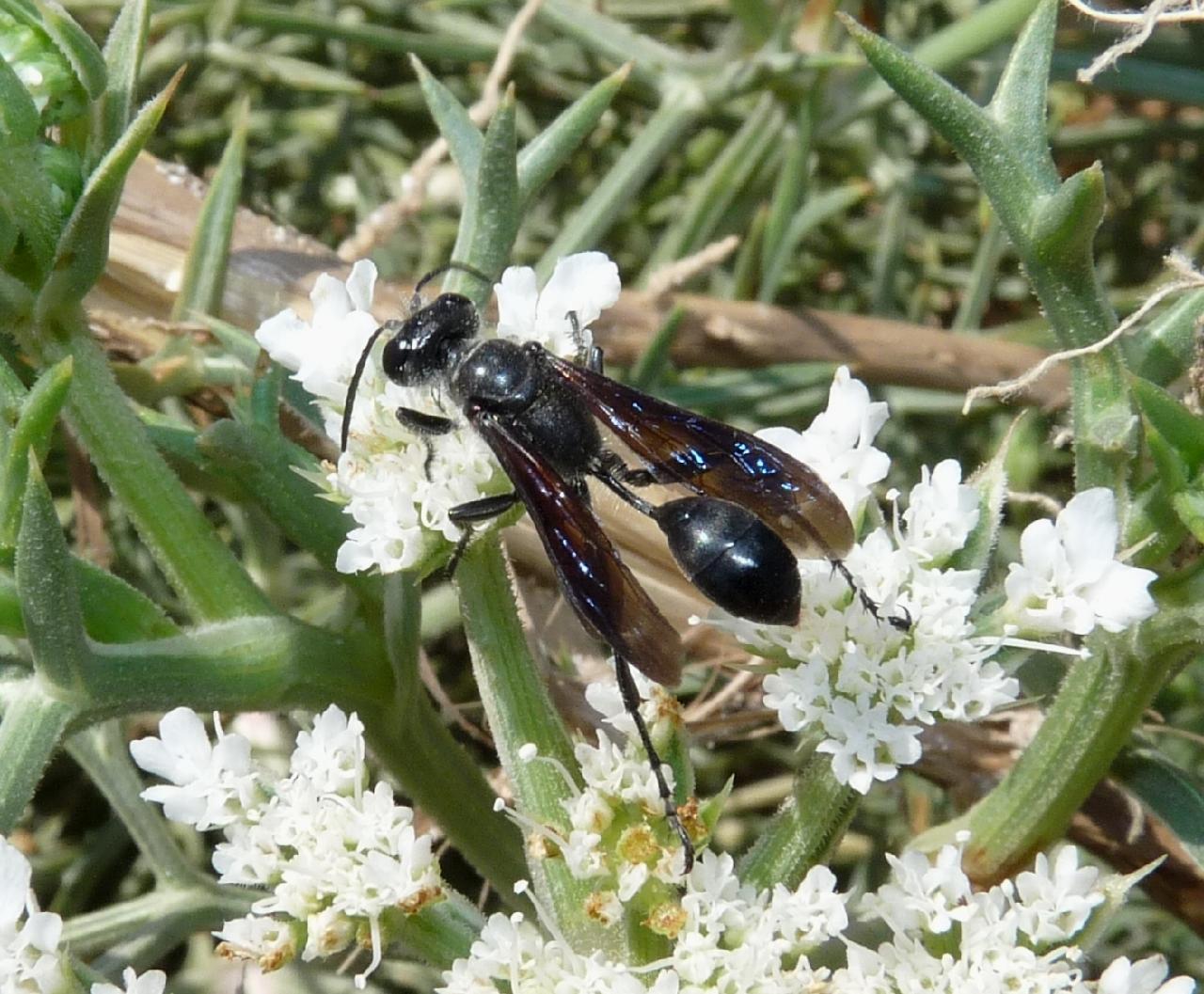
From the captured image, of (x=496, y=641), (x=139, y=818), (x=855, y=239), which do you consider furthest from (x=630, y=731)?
(x=855, y=239)

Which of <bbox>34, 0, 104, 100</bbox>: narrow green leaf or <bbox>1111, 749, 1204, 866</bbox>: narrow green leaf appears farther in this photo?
<bbox>1111, 749, 1204, 866</bbox>: narrow green leaf

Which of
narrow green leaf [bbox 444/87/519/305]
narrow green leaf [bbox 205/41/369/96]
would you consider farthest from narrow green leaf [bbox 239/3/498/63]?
narrow green leaf [bbox 444/87/519/305]

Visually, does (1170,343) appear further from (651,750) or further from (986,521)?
(651,750)

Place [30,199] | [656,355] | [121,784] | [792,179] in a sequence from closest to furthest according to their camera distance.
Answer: [30,199] → [121,784] → [656,355] → [792,179]

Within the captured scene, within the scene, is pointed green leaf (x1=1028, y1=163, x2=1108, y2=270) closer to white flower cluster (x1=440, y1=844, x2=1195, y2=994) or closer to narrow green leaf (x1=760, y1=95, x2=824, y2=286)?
white flower cluster (x1=440, y1=844, x2=1195, y2=994)

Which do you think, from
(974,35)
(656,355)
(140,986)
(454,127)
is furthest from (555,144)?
(974,35)

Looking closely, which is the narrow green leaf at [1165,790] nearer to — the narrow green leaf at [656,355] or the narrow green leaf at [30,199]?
the narrow green leaf at [656,355]
